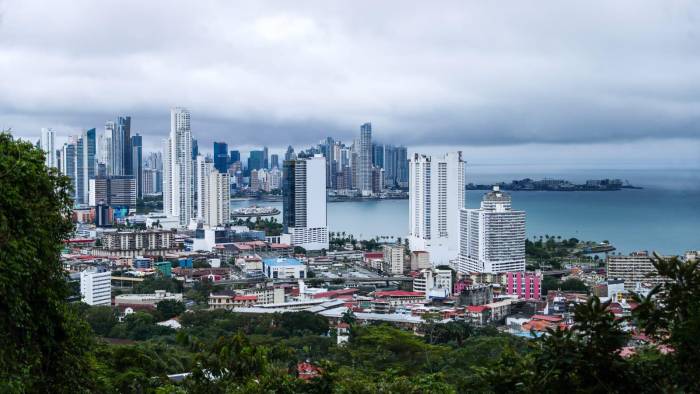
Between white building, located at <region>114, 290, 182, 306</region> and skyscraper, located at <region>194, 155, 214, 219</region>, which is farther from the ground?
skyscraper, located at <region>194, 155, 214, 219</region>

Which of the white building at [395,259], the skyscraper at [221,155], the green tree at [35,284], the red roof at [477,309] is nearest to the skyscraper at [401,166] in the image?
the skyscraper at [221,155]

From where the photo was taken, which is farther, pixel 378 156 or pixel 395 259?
pixel 378 156

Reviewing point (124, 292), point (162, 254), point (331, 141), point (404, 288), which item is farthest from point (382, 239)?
point (331, 141)

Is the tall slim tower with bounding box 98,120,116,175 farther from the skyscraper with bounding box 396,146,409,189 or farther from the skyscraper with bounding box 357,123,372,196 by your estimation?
the skyscraper with bounding box 396,146,409,189

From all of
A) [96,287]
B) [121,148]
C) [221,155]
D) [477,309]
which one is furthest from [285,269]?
[221,155]

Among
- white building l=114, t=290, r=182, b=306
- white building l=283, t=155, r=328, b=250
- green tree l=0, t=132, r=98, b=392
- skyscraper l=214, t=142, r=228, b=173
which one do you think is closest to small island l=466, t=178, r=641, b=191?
skyscraper l=214, t=142, r=228, b=173

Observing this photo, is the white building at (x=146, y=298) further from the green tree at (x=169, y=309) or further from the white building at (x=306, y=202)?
the white building at (x=306, y=202)

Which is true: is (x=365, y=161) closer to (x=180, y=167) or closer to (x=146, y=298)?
(x=180, y=167)

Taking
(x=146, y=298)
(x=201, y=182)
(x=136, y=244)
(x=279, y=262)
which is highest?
(x=201, y=182)
